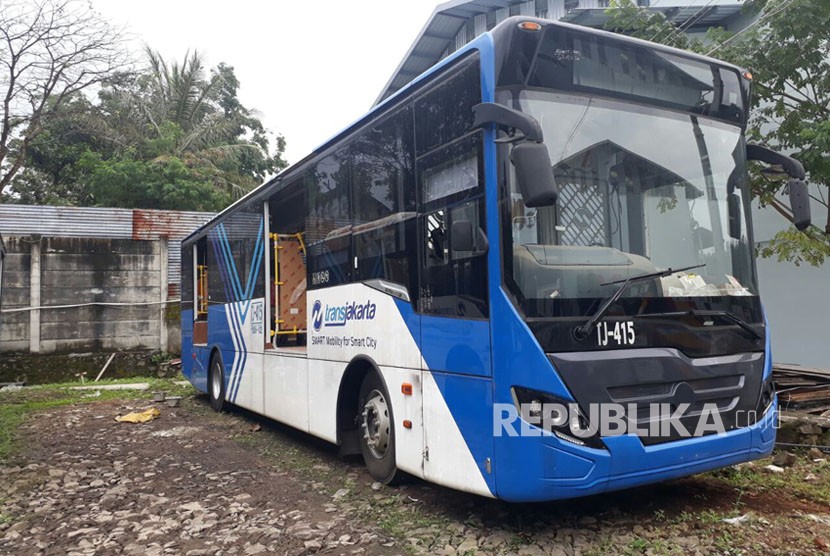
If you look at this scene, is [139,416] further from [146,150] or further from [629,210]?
[146,150]

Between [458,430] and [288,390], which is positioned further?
[288,390]

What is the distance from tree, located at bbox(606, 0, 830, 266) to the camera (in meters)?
7.68

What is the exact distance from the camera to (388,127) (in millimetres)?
5223

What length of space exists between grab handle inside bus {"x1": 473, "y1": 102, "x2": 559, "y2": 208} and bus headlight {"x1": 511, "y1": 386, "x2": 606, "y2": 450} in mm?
1103

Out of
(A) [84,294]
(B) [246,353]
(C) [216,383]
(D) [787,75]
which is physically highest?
(D) [787,75]

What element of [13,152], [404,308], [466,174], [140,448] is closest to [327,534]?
[404,308]

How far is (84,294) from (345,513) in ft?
38.1

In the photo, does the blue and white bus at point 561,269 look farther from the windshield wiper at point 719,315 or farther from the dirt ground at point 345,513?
the dirt ground at point 345,513

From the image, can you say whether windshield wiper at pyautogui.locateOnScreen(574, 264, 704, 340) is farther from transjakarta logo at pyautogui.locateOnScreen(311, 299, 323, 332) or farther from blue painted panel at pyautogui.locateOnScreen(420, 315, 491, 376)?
transjakarta logo at pyautogui.locateOnScreen(311, 299, 323, 332)

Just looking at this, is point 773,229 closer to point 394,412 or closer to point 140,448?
point 394,412

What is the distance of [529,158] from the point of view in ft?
11.6

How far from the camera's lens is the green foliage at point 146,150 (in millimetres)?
19734

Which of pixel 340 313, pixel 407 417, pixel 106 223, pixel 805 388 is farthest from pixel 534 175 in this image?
pixel 106 223
